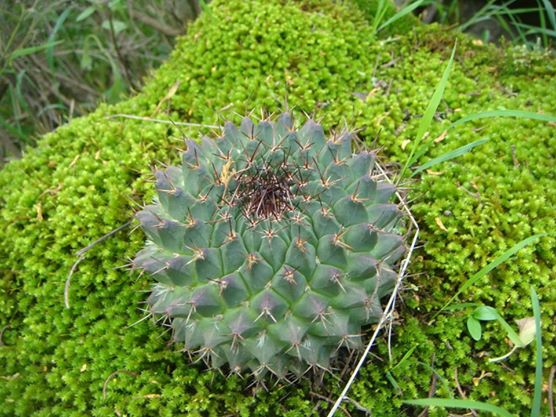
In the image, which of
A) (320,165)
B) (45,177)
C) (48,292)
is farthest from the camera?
(45,177)

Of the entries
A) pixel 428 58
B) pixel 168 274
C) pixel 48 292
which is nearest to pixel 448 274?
pixel 168 274

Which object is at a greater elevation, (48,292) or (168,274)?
(168,274)

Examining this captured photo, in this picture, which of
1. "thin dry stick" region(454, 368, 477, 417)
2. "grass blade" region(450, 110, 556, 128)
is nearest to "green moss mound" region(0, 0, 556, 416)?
"thin dry stick" region(454, 368, 477, 417)

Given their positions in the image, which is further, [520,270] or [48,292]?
[48,292]

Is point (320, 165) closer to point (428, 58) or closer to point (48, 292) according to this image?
point (48, 292)

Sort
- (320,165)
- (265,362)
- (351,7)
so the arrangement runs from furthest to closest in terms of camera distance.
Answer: (351,7), (320,165), (265,362)

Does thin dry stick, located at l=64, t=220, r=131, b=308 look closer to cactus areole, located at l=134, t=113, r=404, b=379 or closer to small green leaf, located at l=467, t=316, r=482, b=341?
cactus areole, located at l=134, t=113, r=404, b=379
